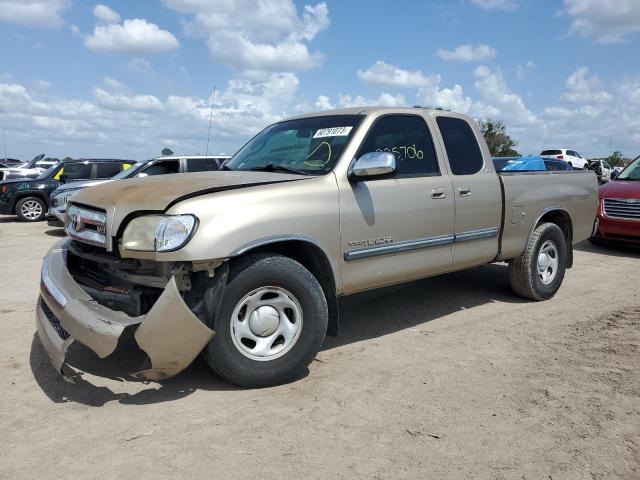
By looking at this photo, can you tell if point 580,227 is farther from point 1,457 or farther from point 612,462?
point 1,457

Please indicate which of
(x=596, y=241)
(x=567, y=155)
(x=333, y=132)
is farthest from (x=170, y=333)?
(x=567, y=155)

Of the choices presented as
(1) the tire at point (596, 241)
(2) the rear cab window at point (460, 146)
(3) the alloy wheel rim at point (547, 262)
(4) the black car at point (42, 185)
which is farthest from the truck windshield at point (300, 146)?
(4) the black car at point (42, 185)

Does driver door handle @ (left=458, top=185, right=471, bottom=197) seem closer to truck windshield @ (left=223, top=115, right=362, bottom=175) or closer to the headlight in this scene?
truck windshield @ (left=223, top=115, right=362, bottom=175)

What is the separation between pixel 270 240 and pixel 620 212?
828cm

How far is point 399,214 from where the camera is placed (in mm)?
4473

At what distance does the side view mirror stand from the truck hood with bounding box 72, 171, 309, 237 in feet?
1.37

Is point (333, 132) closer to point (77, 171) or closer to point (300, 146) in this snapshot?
point (300, 146)

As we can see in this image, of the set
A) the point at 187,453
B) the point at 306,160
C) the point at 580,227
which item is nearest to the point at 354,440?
the point at 187,453

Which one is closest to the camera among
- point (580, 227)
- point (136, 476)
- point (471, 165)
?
point (136, 476)

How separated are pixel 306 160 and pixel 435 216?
1.22 metres

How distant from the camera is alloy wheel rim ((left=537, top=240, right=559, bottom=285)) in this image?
619 cm

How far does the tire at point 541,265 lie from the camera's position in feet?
19.5

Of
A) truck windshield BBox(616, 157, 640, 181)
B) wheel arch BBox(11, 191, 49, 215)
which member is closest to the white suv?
truck windshield BBox(616, 157, 640, 181)

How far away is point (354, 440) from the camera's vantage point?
3.08 m
